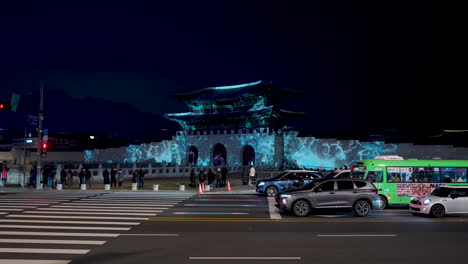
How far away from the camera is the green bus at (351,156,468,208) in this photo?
18.5 m

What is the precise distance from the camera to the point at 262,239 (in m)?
10.1

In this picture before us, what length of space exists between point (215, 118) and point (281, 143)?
10153mm

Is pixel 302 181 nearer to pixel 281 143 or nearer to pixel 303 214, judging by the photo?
pixel 303 214

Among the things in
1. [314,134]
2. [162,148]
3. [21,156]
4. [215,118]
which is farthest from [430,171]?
[21,156]

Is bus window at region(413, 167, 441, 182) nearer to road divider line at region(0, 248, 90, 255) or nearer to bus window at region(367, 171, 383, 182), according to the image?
bus window at region(367, 171, 383, 182)

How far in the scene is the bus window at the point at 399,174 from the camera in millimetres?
18641

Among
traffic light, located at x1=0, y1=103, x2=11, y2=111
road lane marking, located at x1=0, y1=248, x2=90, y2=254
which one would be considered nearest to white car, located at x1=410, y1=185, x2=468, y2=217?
road lane marking, located at x1=0, y1=248, x2=90, y2=254

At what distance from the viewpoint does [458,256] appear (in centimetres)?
827

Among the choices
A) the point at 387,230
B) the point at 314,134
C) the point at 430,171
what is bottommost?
the point at 387,230

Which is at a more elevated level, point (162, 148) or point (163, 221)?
point (162, 148)

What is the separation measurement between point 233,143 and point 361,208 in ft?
129

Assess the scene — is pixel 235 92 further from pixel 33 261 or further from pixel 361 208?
pixel 33 261

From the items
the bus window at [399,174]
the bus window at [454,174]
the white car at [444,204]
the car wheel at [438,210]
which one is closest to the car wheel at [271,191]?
the bus window at [399,174]

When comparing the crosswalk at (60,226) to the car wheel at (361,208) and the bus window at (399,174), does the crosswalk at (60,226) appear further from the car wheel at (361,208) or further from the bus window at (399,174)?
the bus window at (399,174)
